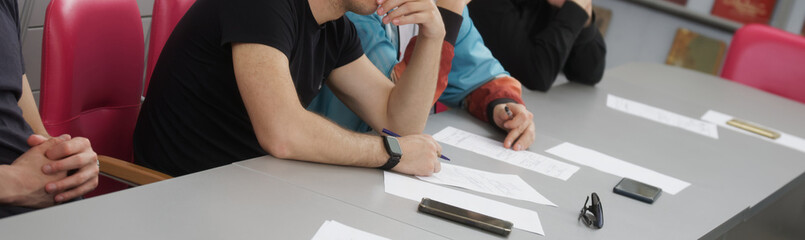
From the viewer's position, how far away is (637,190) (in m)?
1.65

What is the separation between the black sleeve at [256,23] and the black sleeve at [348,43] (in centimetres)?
30

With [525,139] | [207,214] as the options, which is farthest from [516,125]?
[207,214]

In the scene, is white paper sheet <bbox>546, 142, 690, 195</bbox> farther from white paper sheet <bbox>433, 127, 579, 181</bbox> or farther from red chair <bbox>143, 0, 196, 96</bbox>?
red chair <bbox>143, 0, 196, 96</bbox>

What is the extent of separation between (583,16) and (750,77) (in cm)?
154

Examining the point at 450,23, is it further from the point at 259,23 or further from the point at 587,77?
the point at 587,77

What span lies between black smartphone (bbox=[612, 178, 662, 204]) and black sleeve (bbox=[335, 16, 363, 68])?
2.33ft

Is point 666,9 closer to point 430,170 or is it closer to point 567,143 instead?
point 567,143

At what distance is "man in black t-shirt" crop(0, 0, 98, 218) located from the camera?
1.22 meters

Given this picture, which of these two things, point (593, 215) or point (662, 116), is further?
point (662, 116)

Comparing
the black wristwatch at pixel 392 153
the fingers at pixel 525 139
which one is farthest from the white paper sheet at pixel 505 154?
the black wristwatch at pixel 392 153

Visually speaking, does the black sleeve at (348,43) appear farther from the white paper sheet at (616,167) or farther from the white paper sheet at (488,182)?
the white paper sheet at (616,167)

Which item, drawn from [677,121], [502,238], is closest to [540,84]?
[677,121]

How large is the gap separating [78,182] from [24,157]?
0.32ft

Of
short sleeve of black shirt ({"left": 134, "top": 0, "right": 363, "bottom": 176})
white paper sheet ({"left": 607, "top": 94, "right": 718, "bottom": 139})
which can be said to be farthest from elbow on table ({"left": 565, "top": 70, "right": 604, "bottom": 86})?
short sleeve of black shirt ({"left": 134, "top": 0, "right": 363, "bottom": 176})
